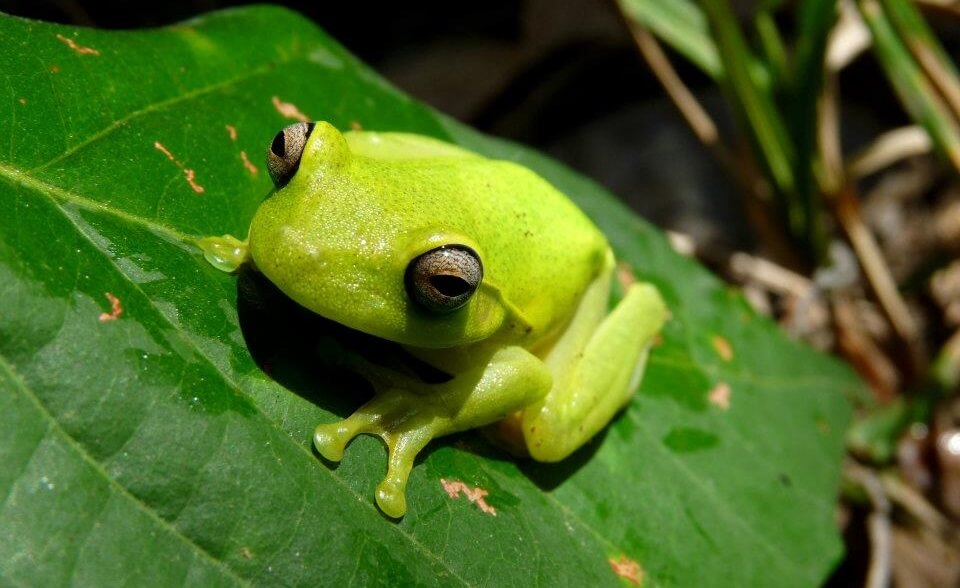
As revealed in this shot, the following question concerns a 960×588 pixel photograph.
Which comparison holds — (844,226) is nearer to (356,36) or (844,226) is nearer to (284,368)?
(356,36)

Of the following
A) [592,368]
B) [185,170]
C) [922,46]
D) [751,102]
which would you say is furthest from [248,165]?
[922,46]

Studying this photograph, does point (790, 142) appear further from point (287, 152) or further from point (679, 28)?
point (287, 152)

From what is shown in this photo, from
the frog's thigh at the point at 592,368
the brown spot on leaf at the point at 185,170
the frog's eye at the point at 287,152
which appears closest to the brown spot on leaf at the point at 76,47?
the brown spot on leaf at the point at 185,170

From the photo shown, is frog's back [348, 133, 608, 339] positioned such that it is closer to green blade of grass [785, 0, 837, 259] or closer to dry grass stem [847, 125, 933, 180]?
green blade of grass [785, 0, 837, 259]

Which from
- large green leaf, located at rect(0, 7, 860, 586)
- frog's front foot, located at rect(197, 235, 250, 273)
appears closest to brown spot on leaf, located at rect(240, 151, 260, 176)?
large green leaf, located at rect(0, 7, 860, 586)

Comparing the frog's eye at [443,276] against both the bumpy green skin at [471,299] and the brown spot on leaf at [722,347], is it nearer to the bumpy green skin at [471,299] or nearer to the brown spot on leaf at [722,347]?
the bumpy green skin at [471,299]
